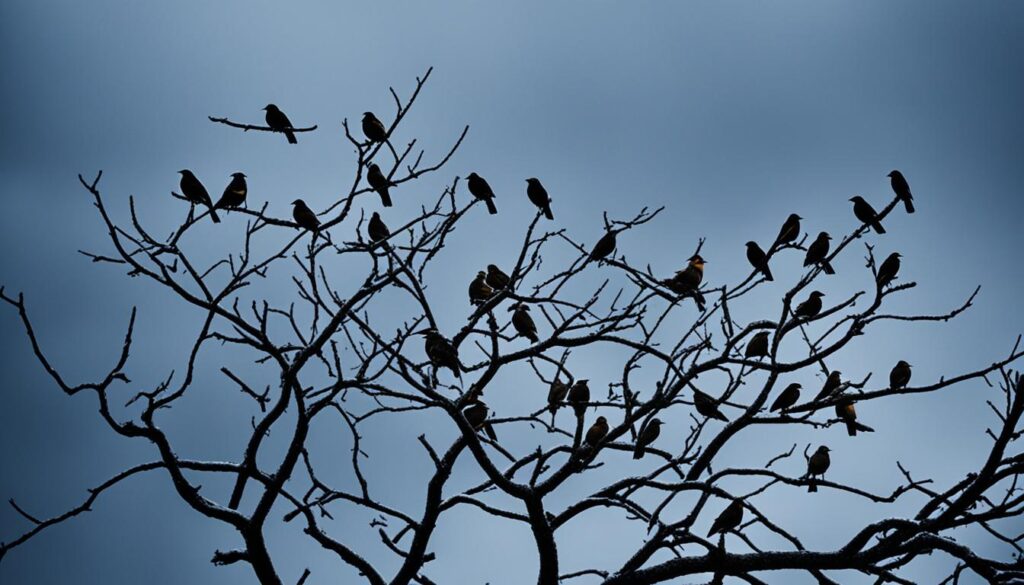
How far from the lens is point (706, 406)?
632 cm

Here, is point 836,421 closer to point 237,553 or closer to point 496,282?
point 496,282

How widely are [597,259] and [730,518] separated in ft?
6.75

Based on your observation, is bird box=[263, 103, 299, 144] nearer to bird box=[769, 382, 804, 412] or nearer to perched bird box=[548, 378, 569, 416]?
perched bird box=[548, 378, 569, 416]

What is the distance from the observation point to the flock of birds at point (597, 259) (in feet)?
20.5

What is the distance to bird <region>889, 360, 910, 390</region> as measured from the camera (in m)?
9.74

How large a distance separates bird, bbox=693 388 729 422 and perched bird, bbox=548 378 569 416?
0.89 meters

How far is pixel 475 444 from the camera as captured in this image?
19.5 ft

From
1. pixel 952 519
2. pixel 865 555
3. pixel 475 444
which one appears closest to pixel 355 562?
pixel 475 444

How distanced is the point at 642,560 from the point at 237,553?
8.77 feet

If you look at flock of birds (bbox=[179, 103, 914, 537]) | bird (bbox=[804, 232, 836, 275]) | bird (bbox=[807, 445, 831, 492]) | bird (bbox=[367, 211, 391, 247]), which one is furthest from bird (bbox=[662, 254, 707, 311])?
bird (bbox=[367, 211, 391, 247])

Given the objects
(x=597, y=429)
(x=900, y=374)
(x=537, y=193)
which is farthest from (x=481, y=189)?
(x=900, y=374)

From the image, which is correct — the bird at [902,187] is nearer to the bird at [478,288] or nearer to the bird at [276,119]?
the bird at [478,288]

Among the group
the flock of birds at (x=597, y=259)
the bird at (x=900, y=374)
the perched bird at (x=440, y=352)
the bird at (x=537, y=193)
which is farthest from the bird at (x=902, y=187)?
the perched bird at (x=440, y=352)

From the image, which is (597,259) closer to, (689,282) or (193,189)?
(689,282)
